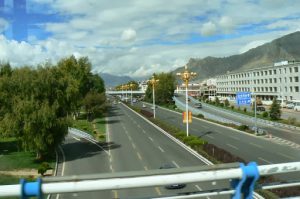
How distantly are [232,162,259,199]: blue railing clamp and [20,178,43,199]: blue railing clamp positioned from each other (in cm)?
167

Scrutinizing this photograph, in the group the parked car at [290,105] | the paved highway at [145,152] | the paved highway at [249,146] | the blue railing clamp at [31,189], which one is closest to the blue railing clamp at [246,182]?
the blue railing clamp at [31,189]

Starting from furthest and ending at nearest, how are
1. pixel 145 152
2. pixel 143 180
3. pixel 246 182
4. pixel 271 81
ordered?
pixel 271 81
pixel 145 152
pixel 246 182
pixel 143 180

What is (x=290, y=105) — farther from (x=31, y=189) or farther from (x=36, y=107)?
(x=31, y=189)

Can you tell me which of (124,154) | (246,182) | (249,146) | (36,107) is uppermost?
(246,182)

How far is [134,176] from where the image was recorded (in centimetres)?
338

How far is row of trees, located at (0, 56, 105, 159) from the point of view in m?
40.9

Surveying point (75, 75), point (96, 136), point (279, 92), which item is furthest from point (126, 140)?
point (279, 92)

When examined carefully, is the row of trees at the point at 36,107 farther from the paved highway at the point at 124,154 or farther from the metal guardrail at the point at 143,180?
the metal guardrail at the point at 143,180

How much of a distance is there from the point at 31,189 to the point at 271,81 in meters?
124

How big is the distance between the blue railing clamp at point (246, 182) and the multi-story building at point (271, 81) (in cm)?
10642

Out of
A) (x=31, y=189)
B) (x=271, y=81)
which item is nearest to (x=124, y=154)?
(x=31, y=189)

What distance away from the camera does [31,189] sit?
10.6 feet

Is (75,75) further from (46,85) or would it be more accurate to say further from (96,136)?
(46,85)

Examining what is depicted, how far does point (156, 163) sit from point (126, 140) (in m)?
→ 17.6
